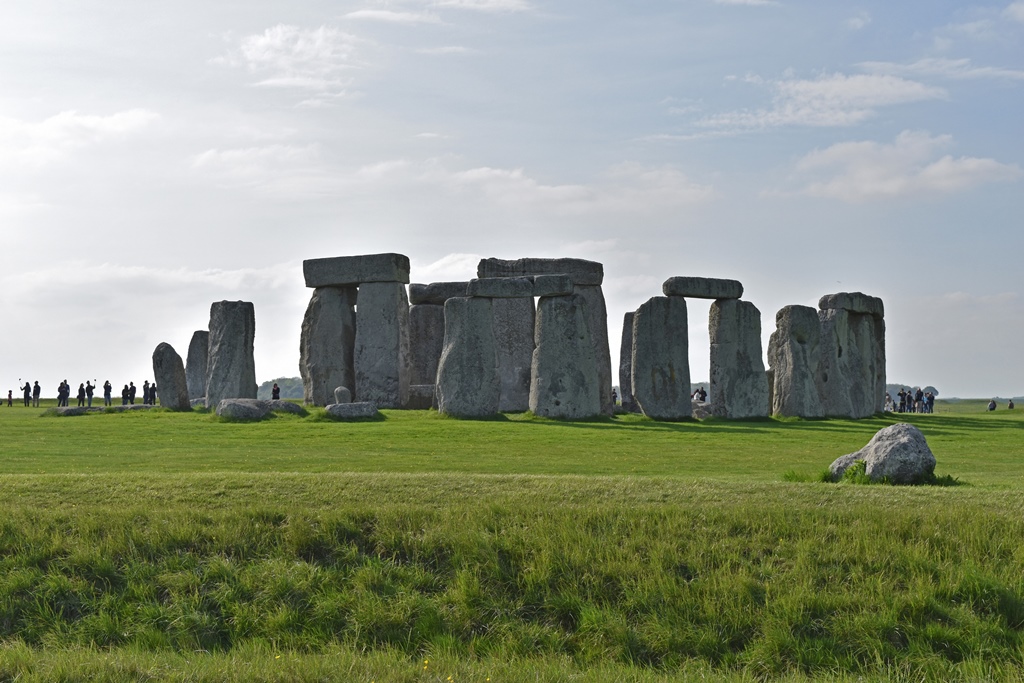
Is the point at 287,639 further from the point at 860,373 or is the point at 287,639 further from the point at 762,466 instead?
the point at 860,373

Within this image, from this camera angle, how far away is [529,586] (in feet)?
38.1

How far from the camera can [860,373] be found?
35031 millimetres

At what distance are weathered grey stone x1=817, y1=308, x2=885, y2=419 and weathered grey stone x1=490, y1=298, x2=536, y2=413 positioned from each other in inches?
337

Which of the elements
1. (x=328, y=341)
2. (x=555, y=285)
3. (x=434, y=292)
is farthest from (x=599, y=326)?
(x=328, y=341)

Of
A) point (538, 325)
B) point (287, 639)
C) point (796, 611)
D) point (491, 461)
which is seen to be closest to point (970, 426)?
point (538, 325)

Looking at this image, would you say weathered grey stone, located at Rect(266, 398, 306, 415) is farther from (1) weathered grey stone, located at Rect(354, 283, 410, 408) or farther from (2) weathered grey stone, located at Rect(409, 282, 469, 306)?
(2) weathered grey stone, located at Rect(409, 282, 469, 306)

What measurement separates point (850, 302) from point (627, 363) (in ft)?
→ 22.7

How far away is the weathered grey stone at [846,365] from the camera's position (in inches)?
1334

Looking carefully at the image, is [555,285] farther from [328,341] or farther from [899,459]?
[899,459]

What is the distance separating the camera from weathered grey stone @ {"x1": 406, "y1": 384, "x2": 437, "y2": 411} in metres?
34.1

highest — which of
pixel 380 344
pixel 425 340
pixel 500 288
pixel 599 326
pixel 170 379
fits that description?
pixel 500 288

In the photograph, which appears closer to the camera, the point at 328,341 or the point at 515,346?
the point at 328,341

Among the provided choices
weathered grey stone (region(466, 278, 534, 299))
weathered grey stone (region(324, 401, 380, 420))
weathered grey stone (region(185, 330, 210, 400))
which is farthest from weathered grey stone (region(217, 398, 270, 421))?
weathered grey stone (region(185, 330, 210, 400))

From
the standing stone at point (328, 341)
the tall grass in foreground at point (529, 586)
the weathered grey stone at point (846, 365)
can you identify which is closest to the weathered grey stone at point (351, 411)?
the standing stone at point (328, 341)
